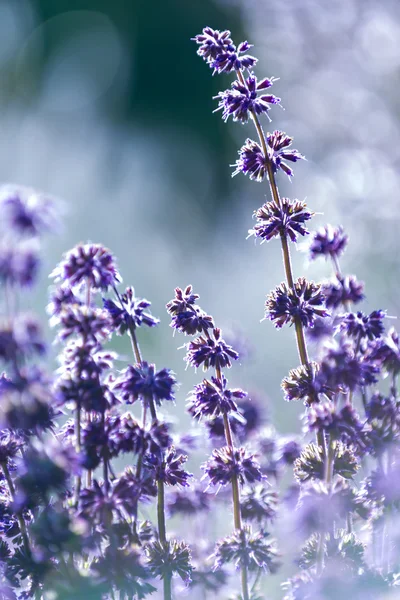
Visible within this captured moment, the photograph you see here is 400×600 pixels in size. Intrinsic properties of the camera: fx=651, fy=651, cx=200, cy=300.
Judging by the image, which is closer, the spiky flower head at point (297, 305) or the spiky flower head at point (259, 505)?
the spiky flower head at point (297, 305)

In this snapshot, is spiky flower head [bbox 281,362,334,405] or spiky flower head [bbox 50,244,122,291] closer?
spiky flower head [bbox 50,244,122,291]

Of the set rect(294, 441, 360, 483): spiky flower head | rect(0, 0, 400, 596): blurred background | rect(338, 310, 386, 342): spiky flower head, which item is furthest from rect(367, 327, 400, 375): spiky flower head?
rect(0, 0, 400, 596): blurred background

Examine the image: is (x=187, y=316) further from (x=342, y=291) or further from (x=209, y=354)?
(x=342, y=291)

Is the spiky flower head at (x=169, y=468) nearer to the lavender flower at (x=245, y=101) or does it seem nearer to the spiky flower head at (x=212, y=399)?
the spiky flower head at (x=212, y=399)

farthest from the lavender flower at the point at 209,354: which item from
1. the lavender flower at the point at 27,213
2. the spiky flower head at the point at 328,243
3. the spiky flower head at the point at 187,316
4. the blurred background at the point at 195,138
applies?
the blurred background at the point at 195,138

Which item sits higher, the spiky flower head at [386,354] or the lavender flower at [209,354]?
the lavender flower at [209,354]

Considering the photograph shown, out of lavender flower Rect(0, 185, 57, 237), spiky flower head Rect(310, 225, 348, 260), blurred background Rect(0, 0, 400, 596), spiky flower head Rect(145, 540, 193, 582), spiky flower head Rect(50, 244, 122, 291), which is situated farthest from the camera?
blurred background Rect(0, 0, 400, 596)

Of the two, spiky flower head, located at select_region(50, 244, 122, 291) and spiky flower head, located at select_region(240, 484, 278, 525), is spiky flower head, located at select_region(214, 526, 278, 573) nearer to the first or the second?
spiky flower head, located at select_region(240, 484, 278, 525)

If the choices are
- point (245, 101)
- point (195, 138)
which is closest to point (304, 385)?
point (245, 101)
